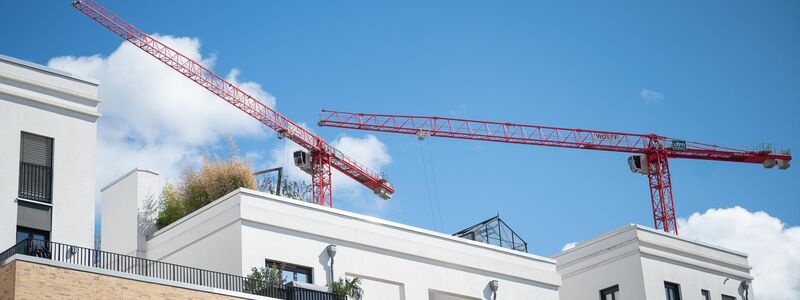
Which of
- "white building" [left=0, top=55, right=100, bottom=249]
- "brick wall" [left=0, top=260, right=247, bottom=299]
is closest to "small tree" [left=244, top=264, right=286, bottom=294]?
"brick wall" [left=0, top=260, right=247, bottom=299]

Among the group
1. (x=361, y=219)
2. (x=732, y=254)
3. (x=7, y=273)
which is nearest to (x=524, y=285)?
(x=361, y=219)

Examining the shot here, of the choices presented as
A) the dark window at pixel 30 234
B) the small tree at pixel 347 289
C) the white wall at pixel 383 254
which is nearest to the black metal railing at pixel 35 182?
the dark window at pixel 30 234

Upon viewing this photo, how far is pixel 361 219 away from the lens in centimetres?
3900

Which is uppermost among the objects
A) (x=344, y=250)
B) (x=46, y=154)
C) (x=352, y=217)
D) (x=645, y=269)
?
(x=46, y=154)

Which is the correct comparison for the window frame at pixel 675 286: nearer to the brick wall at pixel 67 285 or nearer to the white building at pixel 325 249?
the white building at pixel 325 249

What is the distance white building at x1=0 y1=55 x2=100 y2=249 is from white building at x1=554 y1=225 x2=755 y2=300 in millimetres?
19571

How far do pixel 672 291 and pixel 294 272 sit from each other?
16.4 m

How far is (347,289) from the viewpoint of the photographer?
36.1 m

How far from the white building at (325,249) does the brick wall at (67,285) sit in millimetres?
5404

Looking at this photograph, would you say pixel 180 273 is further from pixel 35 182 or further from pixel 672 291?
pixel 672 291

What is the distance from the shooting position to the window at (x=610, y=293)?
45.9 meters

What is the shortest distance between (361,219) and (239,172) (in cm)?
1084

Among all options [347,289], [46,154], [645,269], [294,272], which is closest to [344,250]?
[294,272]

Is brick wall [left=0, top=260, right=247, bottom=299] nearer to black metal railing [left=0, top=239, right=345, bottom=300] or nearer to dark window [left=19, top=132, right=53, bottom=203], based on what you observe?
black metal railing [left=0, top=239, right=345, bottom=300]
